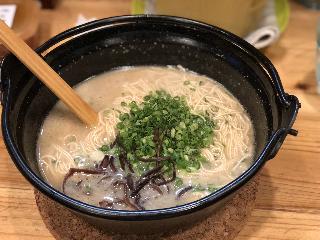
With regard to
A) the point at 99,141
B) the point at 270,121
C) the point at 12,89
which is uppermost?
the point at 12,89

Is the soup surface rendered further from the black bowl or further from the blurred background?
the blurred background

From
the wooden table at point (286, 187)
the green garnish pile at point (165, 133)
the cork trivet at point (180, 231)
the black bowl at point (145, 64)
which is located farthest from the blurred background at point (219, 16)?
the cork trivet at point (180, 231)

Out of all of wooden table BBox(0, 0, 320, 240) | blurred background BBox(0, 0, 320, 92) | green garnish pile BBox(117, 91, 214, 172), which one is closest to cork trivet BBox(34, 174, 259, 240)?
wooden table BBox(0, 0, 320, 240)

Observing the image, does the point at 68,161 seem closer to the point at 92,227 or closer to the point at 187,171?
the point at 92,227

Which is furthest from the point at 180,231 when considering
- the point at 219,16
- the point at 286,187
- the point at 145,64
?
the point at 219,16

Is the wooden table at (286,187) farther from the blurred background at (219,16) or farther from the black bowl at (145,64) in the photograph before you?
the black bowl at (145,64)

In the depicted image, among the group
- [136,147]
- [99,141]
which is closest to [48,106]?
[99,141]
